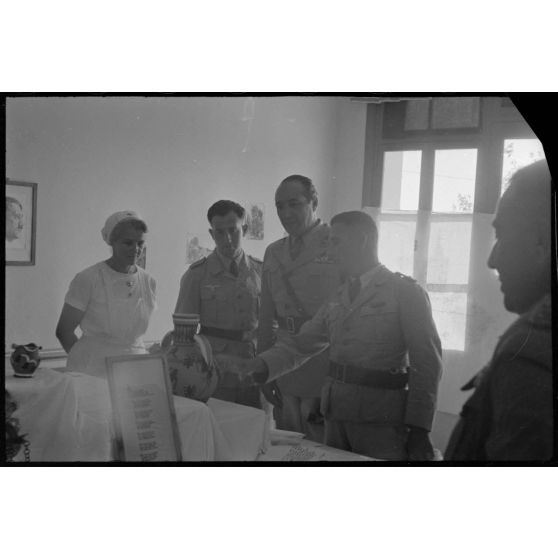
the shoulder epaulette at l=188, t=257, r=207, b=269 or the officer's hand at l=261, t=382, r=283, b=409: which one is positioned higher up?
the shoulder epaulette at l=188, t=257, r=207, b=269

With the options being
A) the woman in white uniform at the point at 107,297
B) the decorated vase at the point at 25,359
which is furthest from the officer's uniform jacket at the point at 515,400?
the decorated vase at the point at 25,359

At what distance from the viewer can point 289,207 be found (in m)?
2.24

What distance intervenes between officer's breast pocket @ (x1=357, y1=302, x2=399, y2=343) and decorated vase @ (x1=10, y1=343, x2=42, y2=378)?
3.23 ft

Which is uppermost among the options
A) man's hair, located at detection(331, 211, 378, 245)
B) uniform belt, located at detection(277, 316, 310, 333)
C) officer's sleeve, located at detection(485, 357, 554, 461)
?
man's hair, located at detection(331, 211, 378, 245)

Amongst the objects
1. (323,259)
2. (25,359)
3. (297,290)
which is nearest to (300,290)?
(297,290)

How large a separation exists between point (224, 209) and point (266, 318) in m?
0.36

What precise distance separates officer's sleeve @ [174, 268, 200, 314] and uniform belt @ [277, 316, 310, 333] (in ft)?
0.86

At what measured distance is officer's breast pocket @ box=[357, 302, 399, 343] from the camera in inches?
87.7

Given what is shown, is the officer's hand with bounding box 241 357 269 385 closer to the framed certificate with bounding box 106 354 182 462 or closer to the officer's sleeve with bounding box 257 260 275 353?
the officer's sleeve with bounding box 257 260 275 353

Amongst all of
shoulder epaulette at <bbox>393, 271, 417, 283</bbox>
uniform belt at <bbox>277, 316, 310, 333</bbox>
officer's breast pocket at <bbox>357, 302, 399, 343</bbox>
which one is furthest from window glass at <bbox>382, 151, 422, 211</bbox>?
uniform belt at <bbox>277, 316, 310, 333</bbox>

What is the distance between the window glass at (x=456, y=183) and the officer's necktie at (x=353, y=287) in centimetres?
32

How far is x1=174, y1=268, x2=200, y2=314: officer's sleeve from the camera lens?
224 centimetres

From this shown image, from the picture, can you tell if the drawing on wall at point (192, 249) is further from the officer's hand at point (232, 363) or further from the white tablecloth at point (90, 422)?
the white tablecloth at point (90, 422)

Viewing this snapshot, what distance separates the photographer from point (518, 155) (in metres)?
2.22
